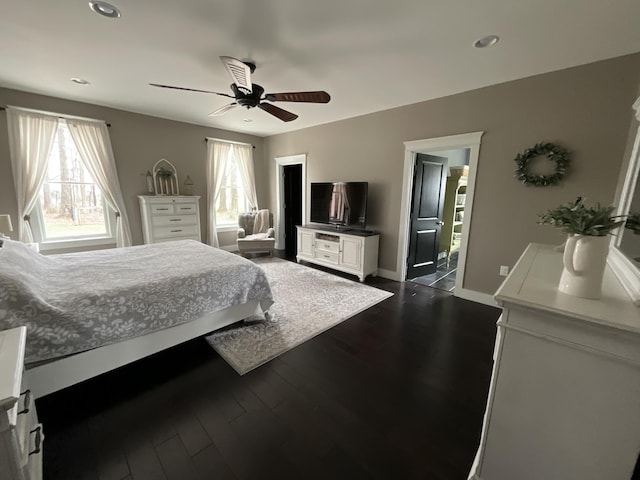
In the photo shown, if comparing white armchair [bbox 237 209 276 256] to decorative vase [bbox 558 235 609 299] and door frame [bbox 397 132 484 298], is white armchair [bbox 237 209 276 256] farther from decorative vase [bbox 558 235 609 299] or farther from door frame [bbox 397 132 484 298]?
decorative vase [bbox 558 235 609 299]

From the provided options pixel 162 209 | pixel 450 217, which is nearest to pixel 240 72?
pixel 162 209

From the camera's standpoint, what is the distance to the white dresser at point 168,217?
4.21m

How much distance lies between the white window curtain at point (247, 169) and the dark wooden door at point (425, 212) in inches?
142

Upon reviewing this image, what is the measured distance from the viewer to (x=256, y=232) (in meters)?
5.44

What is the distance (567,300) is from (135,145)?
550cm

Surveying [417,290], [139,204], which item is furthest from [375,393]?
[139,204]

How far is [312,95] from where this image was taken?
7.59 ft

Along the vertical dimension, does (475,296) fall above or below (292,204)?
below

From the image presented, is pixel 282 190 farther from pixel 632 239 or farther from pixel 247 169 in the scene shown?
pixel 632 239

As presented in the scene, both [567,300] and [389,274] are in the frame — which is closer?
[567,300]

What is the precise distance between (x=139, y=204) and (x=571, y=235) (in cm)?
534

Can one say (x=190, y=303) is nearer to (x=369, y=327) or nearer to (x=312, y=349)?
(x=312, y=349)

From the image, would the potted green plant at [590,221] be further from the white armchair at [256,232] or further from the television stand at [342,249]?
the white armchair at [256,232]

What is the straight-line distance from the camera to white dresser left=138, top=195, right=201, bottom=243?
4.21m
